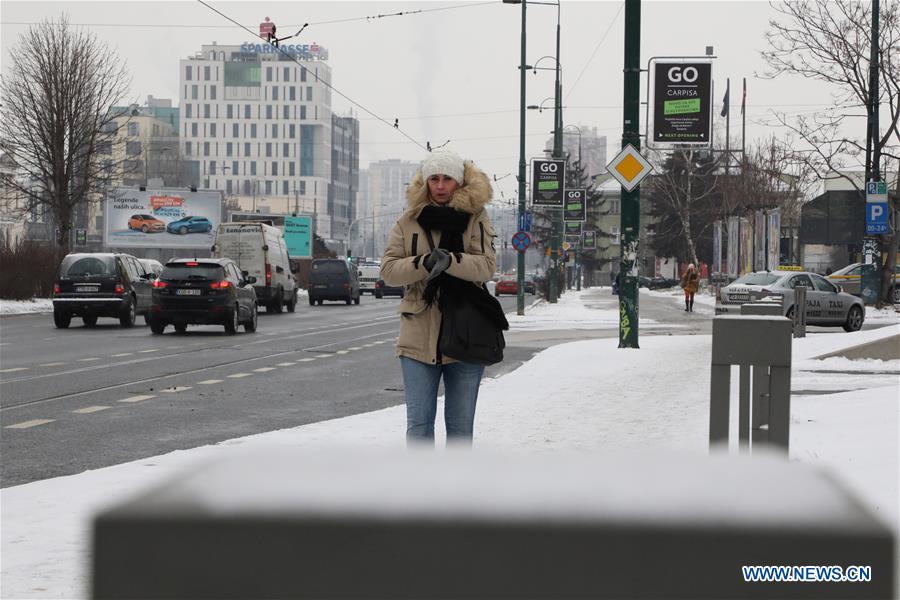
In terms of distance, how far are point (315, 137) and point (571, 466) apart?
19420cm

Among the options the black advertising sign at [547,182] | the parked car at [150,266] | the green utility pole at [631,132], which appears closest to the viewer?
the green utility pole at [631,132]

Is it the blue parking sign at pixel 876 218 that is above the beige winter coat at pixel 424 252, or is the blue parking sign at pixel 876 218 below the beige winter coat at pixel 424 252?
above

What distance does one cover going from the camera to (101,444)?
8.91 metres

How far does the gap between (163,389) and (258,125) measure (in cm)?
18195

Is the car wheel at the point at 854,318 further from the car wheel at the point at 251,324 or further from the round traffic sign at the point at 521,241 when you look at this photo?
the car wheel at the point at 251,324

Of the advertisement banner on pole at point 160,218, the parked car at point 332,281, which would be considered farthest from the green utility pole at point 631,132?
the advertisement banner on pole at point 160,218

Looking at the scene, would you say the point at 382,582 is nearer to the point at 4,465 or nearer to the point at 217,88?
the point at 4,465

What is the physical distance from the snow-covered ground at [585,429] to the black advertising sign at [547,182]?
19881mm

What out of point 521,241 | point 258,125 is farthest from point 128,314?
point 258,125

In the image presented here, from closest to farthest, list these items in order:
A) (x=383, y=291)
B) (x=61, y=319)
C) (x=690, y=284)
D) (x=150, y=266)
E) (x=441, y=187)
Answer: (x=441, y=187) < (x=61, y=319) < (x=150, y=266) < (x=690, y=284) < (x=383, y=291)

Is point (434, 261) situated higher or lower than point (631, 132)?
lower

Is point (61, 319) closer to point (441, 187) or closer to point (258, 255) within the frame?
point (258, 255)

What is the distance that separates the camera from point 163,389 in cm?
1318

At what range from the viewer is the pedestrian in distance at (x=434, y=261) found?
5445 millimetres
